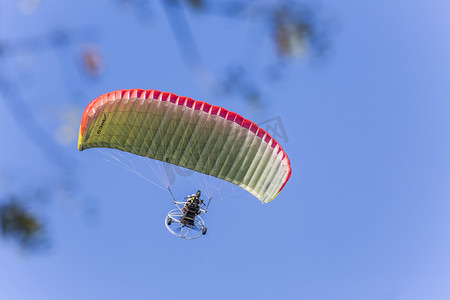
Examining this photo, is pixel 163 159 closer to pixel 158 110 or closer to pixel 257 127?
pixel 158 110

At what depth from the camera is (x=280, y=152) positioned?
75.1ft

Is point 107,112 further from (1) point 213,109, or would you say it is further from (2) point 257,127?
(2) point 257,127

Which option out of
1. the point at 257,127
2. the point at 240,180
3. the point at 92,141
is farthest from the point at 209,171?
the point at 92,141

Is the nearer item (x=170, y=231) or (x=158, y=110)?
(x=158, y=110)

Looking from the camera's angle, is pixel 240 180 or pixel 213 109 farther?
pixel 240 180

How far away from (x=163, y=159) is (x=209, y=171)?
2.10 m

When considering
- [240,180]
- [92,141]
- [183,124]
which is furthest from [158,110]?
[240,180]

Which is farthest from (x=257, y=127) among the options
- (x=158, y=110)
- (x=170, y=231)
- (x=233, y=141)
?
(x=170, y=231)

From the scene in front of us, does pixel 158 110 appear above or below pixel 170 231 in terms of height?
above

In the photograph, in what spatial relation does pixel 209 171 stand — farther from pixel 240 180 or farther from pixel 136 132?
pixel 136 132

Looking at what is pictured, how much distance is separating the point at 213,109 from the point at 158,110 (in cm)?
226

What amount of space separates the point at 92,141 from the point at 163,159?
122 inches

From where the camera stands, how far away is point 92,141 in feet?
72.2

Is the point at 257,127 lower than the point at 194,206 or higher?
higher
